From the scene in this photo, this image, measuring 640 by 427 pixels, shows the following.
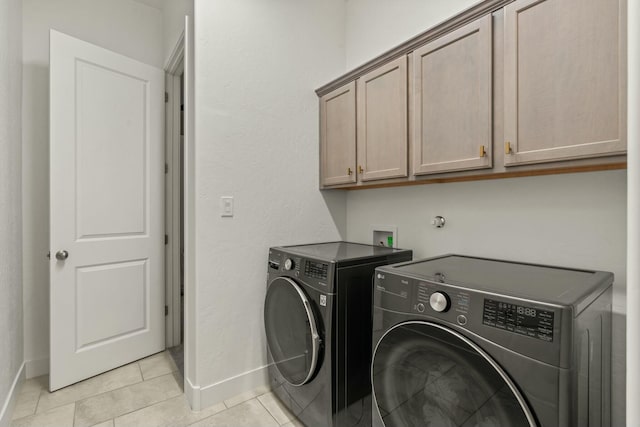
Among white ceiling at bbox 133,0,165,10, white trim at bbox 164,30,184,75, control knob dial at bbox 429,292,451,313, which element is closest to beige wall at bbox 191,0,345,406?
white trim at bbox 164,30,184,75

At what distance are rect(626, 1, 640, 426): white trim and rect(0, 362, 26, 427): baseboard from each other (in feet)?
7.71

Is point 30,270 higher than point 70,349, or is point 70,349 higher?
point 30,270

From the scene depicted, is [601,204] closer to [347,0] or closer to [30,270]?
[347,0]

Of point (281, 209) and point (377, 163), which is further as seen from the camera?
point (281, 209)

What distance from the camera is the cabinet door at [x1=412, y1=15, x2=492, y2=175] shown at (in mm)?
1323

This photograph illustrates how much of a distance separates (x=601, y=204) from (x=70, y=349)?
2.92m

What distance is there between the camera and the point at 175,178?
2588mm

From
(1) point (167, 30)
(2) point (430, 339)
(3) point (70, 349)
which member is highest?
(1) point (167, 30)

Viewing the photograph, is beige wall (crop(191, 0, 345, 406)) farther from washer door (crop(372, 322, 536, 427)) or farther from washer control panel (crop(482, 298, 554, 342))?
washer control panel (crop(482, 298, 554, 342))

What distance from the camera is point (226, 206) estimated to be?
6.06ft

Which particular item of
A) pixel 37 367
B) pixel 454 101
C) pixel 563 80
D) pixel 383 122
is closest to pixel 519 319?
pixel 563 80

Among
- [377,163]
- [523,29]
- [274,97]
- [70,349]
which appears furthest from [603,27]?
[70,349]

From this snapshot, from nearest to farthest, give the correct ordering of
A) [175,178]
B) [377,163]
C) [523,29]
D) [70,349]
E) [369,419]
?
[523,29] < [369,419] < [377,163] < [70,349] < [175,178]

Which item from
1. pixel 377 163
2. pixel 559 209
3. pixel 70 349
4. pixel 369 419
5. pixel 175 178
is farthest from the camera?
pixel 175 178
